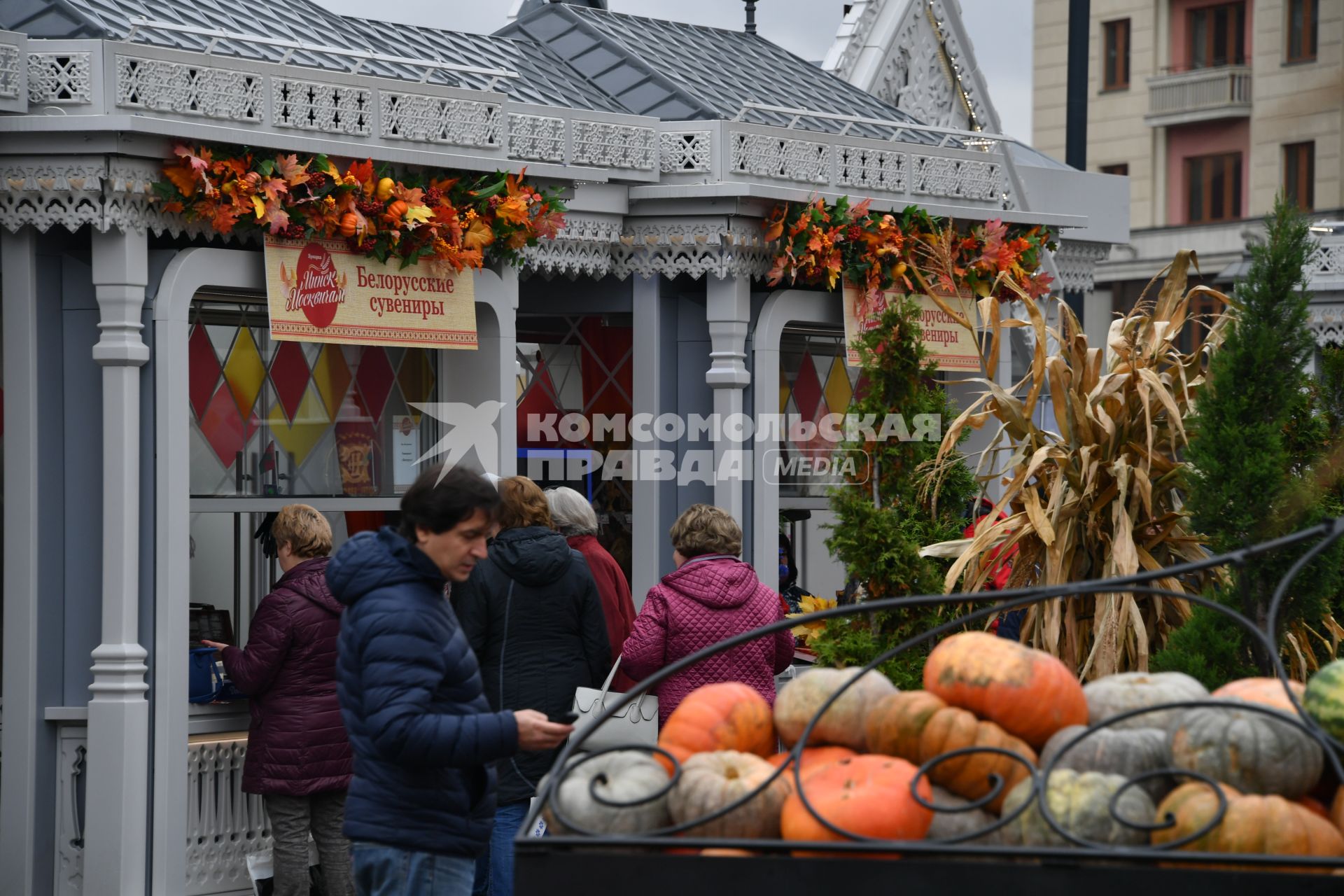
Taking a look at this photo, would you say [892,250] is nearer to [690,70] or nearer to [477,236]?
[690,70]

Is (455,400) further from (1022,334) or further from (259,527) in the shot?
(1022,334)

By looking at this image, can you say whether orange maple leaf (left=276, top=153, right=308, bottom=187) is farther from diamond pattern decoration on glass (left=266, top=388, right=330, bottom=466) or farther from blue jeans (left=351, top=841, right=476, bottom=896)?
blue jeans (left=351, top=841, right=476, bottom=896)

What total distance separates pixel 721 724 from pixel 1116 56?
36.9 meters

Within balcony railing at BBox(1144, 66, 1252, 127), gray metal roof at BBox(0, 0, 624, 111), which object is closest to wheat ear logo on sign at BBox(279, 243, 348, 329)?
gray metal roof at BBox(0, 0, 624, 111)

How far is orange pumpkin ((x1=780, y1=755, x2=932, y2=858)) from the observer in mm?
3016

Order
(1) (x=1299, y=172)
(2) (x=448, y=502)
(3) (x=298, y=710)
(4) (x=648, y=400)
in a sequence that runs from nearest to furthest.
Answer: (1) (x=1299, y=172)
(2) (x=448, y=502)
(3) (x=298, y=710)
(4) (x=648, y=400)

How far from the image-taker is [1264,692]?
3.33 m

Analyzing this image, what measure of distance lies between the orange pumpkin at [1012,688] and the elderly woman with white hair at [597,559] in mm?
3545

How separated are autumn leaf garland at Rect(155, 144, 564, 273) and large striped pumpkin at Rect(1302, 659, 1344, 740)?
5.14 meters

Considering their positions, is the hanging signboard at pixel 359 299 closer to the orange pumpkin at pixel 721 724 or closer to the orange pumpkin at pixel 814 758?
the orange pumpkin at pixel 721 724

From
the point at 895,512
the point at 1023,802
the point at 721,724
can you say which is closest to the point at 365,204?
the point at 895,512

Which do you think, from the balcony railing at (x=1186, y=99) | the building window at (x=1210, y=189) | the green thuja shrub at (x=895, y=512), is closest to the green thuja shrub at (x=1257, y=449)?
the green thuja shrub at (x=895, y=512)

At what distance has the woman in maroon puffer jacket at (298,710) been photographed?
6.80 meters

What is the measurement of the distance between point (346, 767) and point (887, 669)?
2108mm
